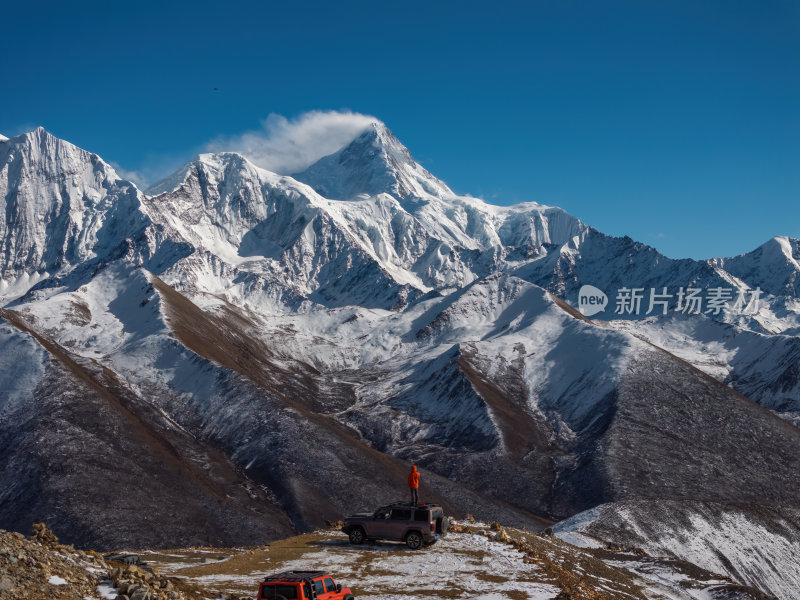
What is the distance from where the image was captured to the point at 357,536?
156ft

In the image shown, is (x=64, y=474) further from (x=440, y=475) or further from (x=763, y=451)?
(x=763, y=451)

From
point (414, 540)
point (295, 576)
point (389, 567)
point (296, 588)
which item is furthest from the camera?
point (414, 540)

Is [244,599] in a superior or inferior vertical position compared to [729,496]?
inferior

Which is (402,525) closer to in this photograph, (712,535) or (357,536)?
(357,536)

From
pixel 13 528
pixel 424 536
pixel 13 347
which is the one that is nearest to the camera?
pixel 424 536

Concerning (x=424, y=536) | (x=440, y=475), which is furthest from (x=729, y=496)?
(x=424, y=536)

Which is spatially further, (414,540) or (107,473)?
(107,473)

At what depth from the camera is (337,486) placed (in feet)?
524

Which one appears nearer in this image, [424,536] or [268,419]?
[424,536]

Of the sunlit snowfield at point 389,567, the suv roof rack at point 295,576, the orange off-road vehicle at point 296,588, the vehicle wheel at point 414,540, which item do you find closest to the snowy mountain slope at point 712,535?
the sunlit snowfield at point 389,567

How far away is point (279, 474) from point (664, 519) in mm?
76098

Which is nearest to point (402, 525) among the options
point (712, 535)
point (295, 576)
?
point (295, 576)

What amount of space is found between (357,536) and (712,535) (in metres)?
99.9

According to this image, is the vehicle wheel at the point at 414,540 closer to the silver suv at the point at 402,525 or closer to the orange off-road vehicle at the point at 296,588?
the silver suv at the point at 402,525
